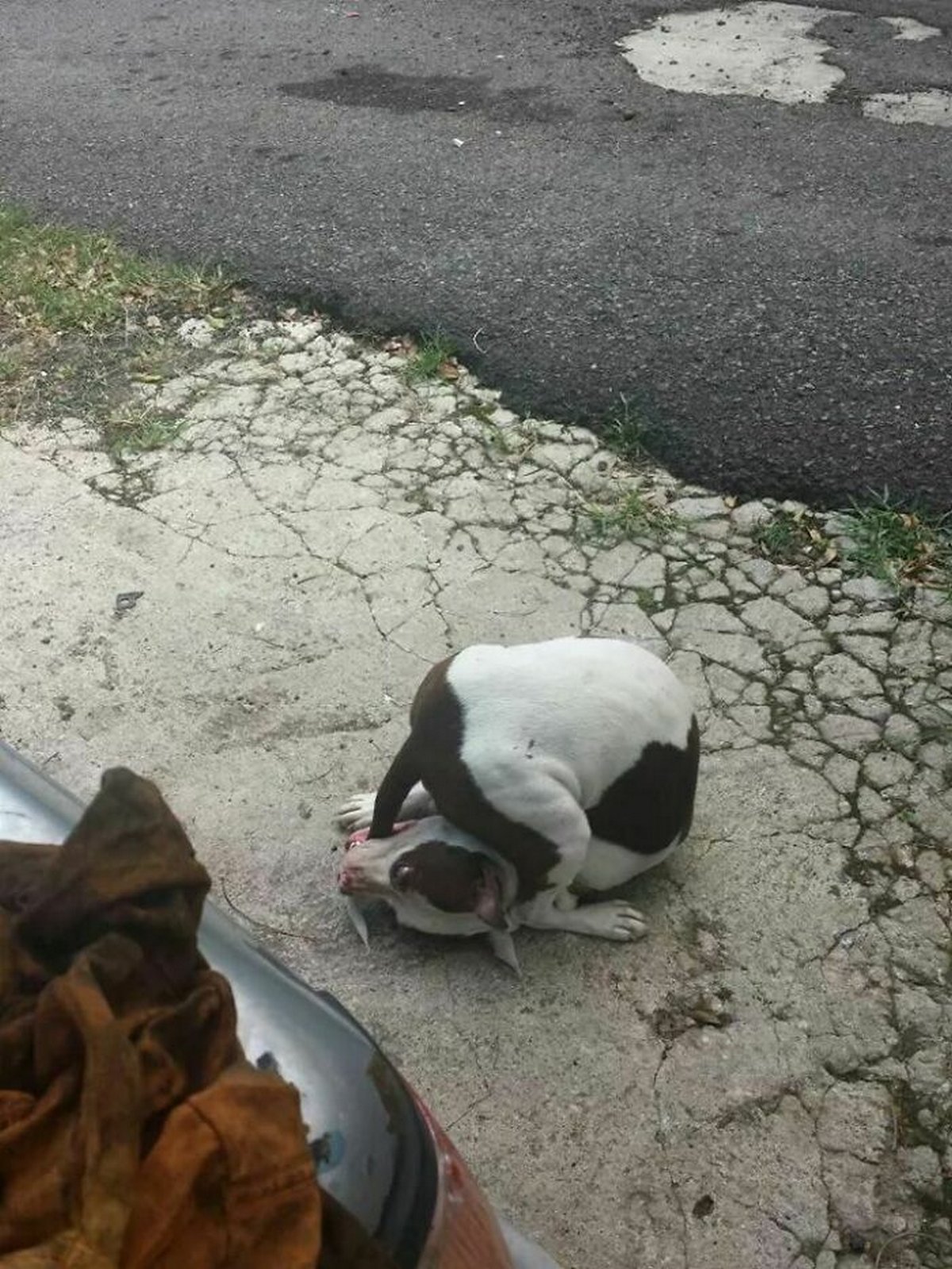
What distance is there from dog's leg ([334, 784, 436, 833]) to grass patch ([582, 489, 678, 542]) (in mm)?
1133

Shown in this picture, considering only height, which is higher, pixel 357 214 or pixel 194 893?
pixel 194 893

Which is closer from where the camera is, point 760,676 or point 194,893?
point 194,893

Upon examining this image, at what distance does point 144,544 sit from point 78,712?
664 millimetres

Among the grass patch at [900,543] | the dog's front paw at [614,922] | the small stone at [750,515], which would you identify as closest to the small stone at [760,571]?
the small stone at [750,515]

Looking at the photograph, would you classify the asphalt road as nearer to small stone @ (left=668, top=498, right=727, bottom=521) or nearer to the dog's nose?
small stone @ (left=668, top=498, right=727, bottom=521)

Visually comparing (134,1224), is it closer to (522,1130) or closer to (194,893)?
(194,893)

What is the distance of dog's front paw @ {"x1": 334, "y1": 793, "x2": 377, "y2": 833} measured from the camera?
113 inches

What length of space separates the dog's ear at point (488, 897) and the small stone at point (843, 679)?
3.60 feet

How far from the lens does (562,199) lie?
16.2 ft

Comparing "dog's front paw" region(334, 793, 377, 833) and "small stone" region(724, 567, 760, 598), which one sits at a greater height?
"small stone" region(724, 567, 760, 598)

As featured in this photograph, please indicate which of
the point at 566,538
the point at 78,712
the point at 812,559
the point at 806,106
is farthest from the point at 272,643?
the point at 806,106

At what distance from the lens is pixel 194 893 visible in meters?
1.56

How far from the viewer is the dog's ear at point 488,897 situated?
251 cm

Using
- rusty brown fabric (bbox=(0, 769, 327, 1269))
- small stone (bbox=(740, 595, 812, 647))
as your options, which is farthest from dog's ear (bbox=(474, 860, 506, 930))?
small stone (bbox=(740, 595, 812, 647))
